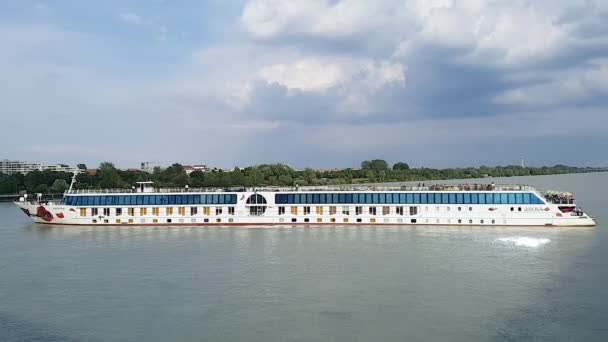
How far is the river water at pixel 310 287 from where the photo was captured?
1934 cm

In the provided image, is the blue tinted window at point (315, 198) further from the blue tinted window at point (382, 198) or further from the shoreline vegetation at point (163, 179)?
the shoreline vegetation at point (163, 179)

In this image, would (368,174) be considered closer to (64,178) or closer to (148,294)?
(64,178)

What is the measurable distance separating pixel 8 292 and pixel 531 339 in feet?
71.7

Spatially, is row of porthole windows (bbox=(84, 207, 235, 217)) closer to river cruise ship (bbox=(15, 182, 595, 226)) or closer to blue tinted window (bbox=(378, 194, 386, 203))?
river cruise ship (bbox=(15, 182, 595, 226))

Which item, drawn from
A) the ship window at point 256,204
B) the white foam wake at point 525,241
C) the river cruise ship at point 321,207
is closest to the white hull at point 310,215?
the river cruise ship at point 321,207

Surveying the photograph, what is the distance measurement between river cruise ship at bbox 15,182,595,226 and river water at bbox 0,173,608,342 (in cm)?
272

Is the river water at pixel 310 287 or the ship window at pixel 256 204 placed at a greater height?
the ship window at pixel 256 204

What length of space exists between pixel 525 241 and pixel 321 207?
15881 mm

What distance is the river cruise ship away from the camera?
42312 mm

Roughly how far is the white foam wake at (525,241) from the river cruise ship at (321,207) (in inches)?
216

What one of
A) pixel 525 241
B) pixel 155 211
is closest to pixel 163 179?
pixel 155 211

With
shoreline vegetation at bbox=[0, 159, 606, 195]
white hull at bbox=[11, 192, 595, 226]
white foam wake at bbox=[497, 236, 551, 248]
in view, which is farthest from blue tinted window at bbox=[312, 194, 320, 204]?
shoreline vegetation at bbox=[0, 159, 606, 195]

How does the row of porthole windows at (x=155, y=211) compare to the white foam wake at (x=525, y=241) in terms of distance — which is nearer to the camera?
the white foam wake at (x=525, y=241)

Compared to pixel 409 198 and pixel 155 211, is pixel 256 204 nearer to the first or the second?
pixel 155 211
